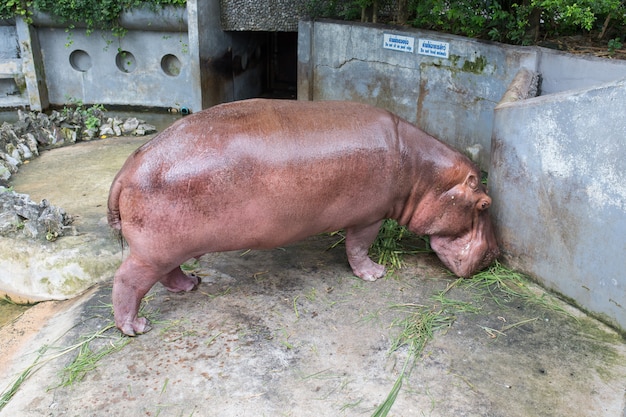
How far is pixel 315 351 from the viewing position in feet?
11.3

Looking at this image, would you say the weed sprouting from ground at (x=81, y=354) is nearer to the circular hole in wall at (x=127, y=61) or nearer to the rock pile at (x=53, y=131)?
the rock pile at (x=53, y=131)

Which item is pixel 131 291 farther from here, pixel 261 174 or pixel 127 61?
pixel 127 61

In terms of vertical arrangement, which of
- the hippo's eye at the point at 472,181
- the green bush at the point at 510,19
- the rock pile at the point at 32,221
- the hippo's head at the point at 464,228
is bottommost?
the rock pile at the point at 32,221

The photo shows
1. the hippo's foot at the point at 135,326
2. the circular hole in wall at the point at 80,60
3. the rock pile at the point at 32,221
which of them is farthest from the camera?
the circular hole in wall at the point at 80,60

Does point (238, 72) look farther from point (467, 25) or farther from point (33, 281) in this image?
point (33, 281)

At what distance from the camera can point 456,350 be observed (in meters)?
3.46

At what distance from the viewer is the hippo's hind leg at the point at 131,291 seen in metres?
3.44

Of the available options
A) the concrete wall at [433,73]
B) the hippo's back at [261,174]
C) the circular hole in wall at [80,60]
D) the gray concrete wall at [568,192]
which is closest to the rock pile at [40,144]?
the circular hole in wall at [80,60]

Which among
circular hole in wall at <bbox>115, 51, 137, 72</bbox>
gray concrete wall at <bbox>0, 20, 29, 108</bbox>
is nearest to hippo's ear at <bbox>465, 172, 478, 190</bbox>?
circular hole in wall at <bbox>115, 51, 137, 72</bbox>

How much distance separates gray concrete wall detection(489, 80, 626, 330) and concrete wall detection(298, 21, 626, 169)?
139 centimetres

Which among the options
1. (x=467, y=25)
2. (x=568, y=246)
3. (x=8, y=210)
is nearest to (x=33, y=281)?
(x=8, y=210)

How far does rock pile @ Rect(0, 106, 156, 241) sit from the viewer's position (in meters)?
4.67

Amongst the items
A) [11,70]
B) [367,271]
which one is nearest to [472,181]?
[367,271]

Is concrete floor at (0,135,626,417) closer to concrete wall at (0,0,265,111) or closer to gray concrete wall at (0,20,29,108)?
concrete wall at (0,0,265,111)
